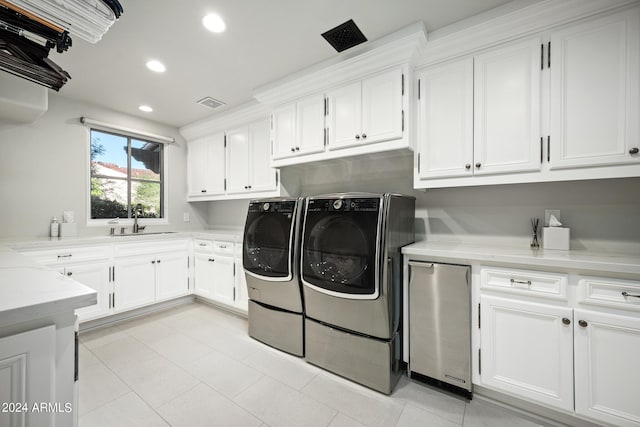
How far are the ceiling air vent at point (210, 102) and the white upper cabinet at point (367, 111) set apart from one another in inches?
60.1

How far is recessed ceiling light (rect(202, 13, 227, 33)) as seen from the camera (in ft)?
5.86

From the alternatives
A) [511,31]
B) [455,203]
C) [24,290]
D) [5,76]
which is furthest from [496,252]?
[5,76]

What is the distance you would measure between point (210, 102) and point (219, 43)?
1.20 m

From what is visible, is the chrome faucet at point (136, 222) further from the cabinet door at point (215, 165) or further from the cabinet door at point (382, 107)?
the cabinet door at point (382, 107)

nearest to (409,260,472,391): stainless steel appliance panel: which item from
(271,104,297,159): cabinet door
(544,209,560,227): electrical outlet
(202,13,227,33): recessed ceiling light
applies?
(544,209,560,227): electrical outlet

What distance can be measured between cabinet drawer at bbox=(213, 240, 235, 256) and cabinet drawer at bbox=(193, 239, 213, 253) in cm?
10

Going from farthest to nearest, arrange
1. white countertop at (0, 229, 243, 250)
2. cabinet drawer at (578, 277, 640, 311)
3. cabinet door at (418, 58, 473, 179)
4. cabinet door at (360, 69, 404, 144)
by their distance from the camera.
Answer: white countertop at (0, 229, 243, 250), cabinet door at (360, 69, 404, 144), cabinet door at (418, 58, 473, 179), cabinet drawer at (578, 277, 640, 311)

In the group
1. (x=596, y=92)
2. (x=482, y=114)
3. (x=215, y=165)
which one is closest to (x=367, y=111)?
(x=482, y=114)

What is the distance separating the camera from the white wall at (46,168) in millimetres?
2637

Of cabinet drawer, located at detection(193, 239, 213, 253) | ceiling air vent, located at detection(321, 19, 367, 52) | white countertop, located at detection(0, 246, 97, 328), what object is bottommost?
cabinet drawer, located at detection(193, 239, 213, 253)

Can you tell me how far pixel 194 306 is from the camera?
3504 mm

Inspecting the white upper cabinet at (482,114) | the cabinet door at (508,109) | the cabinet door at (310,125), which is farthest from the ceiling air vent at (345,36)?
the cabinet door at (508,109)

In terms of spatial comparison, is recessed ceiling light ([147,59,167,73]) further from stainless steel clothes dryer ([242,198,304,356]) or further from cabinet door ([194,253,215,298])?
cabinet door ([194,253,215,298])

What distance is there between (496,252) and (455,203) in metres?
0.66
